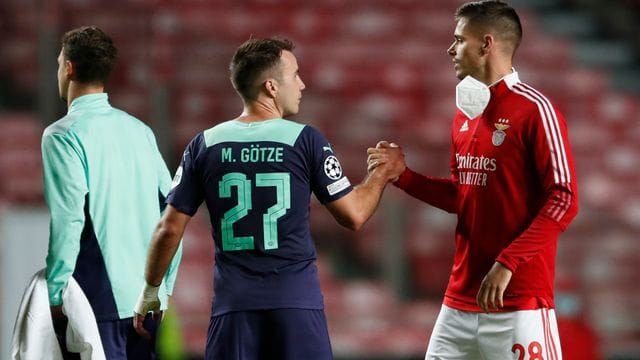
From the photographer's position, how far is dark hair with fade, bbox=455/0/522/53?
4.21 metres

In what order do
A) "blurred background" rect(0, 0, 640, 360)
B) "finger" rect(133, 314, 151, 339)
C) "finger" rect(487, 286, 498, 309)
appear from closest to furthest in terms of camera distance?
1. "finger" rect(487, 286, 498, 309)
2. "finger" rect(133, 314, 151, 339)
3. "blurred background" rect(0, 0, 640, 360)

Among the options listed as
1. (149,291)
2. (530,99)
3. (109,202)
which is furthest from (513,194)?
(109,202)

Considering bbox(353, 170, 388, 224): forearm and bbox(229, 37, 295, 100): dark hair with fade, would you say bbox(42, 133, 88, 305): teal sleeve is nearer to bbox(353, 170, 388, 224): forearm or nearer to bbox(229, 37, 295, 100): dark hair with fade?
bbox(229, 37, 295, 100): dark hair with fade

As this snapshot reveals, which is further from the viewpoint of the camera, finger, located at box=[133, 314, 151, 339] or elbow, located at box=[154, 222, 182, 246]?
finger, located at box=[133, 314, 151, 339]

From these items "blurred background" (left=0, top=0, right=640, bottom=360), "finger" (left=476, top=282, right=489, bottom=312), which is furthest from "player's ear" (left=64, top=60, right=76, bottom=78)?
"blurred background" (left=0, top=0, right=640, bottom=360)

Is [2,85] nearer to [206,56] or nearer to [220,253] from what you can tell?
[206,56]

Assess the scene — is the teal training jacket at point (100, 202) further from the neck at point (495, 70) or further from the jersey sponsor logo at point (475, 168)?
the neck at point (495, 70)

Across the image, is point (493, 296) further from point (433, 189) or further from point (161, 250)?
point (161, 250)

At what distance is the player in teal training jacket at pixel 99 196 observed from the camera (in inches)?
165

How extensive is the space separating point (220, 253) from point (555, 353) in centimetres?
114

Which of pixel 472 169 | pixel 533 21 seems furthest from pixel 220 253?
pixel 533 21

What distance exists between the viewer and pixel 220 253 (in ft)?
13.1

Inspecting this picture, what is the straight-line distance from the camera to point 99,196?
4293mm

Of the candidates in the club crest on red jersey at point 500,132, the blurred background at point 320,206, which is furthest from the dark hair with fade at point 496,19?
the blurred background at point 320,206
